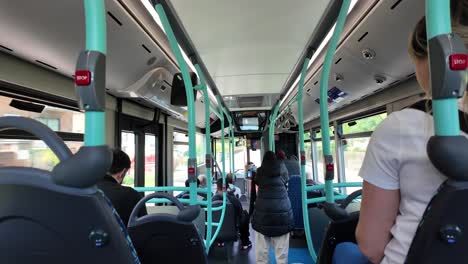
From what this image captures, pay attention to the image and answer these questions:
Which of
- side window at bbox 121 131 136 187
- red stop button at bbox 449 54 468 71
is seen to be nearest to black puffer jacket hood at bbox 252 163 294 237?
side window at bbox 121 131 136 187

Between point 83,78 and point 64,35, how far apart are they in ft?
4.58

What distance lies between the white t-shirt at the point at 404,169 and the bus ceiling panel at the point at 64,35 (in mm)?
1530

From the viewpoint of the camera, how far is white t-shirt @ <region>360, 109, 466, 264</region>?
2.03 feet

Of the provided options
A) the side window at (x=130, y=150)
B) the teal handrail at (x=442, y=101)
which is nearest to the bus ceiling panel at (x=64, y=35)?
the teal handrail at (x=442, y=101)

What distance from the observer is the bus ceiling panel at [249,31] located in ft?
5.32

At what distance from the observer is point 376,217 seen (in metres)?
0.69

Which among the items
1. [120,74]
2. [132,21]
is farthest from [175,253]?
[120,74]

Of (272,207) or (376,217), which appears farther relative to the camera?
(272,207)

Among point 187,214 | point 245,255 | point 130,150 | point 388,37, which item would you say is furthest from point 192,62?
point 245,255

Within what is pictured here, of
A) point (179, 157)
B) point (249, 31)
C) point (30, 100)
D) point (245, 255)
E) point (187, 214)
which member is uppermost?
point (249, 31)

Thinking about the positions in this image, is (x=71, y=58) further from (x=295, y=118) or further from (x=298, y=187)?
(x=295, y=118)

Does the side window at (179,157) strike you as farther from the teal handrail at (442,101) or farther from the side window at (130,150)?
the teal handrail at (442,101)

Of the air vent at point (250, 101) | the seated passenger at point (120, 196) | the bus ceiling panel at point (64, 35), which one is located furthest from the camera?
the air vent at point (250, 101)

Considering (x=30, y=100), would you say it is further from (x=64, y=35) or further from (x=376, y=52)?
(x=376, y=52)
